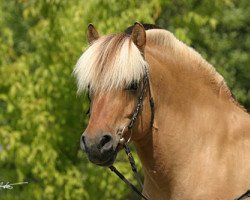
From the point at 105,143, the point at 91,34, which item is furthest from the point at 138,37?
the point at 105,143

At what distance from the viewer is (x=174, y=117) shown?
4.88 metres

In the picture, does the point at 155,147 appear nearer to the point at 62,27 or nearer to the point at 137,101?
the point at 137,101

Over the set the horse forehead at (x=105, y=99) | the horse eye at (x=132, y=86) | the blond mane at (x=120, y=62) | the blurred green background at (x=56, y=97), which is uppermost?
the blond mane at (x=120, y=62)

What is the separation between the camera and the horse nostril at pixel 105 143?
4.55 meters

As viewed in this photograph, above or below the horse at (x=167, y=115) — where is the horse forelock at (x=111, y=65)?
above

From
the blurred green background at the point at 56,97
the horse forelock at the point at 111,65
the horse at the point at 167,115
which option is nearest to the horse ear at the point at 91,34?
the horse at the point at 167,115

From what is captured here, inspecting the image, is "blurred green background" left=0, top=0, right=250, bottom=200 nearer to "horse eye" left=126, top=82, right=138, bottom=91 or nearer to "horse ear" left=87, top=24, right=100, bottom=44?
"horse ear" left=87, top=24, right=100, bottom=44

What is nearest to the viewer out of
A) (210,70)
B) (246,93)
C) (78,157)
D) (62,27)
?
(210,70)

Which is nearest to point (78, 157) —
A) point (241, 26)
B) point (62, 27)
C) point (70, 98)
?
point (70, 98)

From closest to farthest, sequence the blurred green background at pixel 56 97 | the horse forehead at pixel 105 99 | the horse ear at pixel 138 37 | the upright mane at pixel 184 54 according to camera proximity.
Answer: the horse forehead at pixel 105 99 → the horse ear at pixel 138 37 → the upright mane at pixel 184 54 → the blurred green background at pixel 56 97

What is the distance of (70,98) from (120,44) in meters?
2.56

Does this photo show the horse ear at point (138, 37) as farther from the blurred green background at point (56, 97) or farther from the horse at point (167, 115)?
the blurred green background at point (56, 97)

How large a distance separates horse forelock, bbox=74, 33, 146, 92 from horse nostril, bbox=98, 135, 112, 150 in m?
0.30

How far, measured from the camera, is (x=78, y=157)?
7.71 metres
